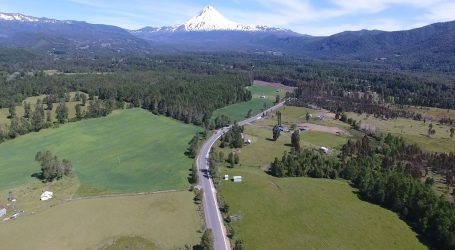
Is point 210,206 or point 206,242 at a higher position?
point 206,242

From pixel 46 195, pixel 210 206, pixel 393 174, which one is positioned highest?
pixel 393 174

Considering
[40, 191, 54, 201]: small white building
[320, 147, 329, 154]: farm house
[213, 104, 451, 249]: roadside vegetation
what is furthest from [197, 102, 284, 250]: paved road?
[320, 147, 329, 154]: farm house

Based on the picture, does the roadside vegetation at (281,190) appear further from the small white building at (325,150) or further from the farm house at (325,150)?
the farm house at (325,150)

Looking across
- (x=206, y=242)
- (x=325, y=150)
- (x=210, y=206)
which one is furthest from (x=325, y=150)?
(x=206, y=242)

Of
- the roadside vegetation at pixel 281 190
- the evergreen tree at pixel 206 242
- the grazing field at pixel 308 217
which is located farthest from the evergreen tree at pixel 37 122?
the evergreen tree at pixel 206 242

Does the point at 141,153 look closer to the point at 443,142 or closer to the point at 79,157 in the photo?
the point at 79,157

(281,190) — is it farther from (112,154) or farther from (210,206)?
(112,154)
